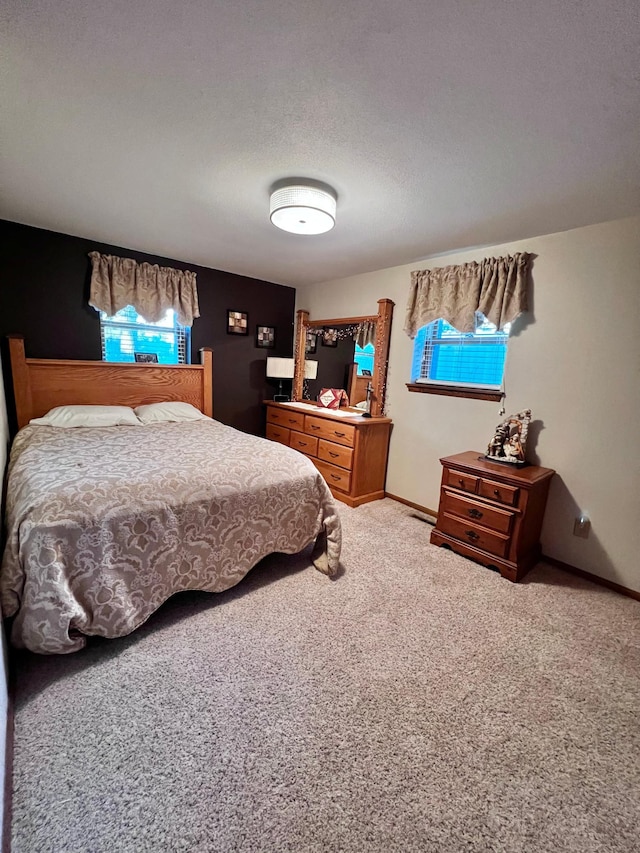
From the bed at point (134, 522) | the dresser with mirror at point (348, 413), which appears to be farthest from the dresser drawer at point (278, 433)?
the bed at point (134, 522)

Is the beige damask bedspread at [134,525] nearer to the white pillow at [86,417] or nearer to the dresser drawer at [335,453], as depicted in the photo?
the white pillow at [86,417]

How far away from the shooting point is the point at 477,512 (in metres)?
2.44

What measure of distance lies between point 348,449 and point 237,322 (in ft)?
6.69

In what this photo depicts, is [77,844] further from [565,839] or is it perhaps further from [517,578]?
[517,578]

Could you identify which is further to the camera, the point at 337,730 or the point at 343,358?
the point at 343,358

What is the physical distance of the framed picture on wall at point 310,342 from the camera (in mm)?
4223

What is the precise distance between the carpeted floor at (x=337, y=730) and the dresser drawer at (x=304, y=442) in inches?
70.0

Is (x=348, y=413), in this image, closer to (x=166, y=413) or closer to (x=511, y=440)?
(x=511, y=440)

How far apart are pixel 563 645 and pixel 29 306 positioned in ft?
14.3

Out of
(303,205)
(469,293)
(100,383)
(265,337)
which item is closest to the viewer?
(303,205)

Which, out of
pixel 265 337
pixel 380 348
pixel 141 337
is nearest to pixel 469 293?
pixel 380 348

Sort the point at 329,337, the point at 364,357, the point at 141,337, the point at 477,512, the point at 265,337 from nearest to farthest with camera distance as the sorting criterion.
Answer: the point at 477,512 → the point at 141,337 → the point at 364,357 → the point at 329,337 → the point at 265,337

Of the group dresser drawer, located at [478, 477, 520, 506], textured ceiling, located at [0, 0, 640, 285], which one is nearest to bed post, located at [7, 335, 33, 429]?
textured ceiling, located at [0, 0, 640, 285]

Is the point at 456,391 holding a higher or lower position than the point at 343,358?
lower
